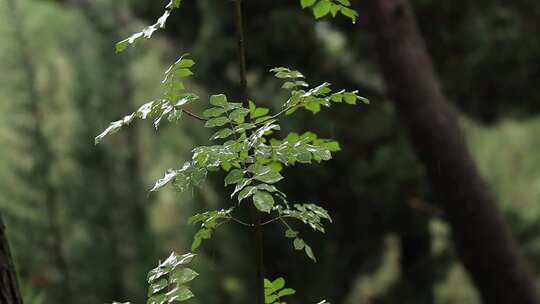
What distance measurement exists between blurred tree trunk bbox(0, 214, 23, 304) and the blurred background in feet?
12.8

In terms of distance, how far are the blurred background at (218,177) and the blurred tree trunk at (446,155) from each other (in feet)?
3.34

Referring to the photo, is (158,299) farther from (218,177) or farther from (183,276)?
(218,177)

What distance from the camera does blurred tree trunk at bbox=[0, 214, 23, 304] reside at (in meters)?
1.69

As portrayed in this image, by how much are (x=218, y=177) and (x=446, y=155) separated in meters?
2.00

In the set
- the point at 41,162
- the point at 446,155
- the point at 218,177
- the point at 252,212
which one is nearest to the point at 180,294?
the point at 252,212

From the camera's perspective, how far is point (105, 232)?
7309mm

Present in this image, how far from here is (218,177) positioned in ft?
19.9

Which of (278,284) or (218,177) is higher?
(278,284)

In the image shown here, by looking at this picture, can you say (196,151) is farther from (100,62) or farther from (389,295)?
(100,62)

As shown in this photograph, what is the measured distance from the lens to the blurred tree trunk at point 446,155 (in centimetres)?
484

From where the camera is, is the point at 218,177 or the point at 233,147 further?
the point at 218,177

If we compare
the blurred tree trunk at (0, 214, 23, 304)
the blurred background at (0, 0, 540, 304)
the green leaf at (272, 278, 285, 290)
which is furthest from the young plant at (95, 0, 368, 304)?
the blurred background at (0, 0, 540, 304)

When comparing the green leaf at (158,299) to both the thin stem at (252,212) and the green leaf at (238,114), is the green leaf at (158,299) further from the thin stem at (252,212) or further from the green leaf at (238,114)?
the green leaf at (238,114)

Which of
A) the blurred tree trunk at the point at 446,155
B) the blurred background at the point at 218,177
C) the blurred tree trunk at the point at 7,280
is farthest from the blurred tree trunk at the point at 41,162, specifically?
the blurred tree trunk at the point at 7,280
